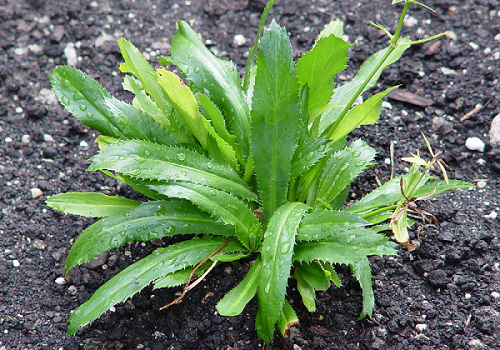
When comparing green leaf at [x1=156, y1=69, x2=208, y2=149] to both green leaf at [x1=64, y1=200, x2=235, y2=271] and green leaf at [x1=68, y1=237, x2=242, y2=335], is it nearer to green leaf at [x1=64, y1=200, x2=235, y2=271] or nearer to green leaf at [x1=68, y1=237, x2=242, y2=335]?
green leaf at [x1=64, y1=200, x2=235, y2=271]

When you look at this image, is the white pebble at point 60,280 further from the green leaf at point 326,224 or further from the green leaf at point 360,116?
the green leaf at point 360,116

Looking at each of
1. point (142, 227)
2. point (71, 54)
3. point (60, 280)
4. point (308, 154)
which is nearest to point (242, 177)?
point (308, 154)

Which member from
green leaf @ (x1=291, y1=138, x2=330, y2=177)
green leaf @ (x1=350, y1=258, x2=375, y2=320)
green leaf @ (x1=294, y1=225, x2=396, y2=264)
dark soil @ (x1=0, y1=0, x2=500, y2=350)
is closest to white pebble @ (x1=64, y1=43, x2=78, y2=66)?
dark soil @ (x1=0, y1=0, x2=500, y2=350)

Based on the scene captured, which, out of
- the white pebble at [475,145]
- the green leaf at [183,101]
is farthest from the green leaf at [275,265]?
the white pebble at [475,145]

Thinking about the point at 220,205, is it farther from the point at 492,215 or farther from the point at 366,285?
the point at 492,215

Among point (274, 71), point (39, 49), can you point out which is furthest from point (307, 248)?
point (39, 49)

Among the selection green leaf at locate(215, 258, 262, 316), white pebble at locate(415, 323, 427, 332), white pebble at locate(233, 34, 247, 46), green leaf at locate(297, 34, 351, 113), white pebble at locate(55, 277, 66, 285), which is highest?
green leaf at locate(297, 34, 351, 113)

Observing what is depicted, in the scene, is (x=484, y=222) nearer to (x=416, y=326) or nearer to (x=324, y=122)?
(x=416, y=326)
